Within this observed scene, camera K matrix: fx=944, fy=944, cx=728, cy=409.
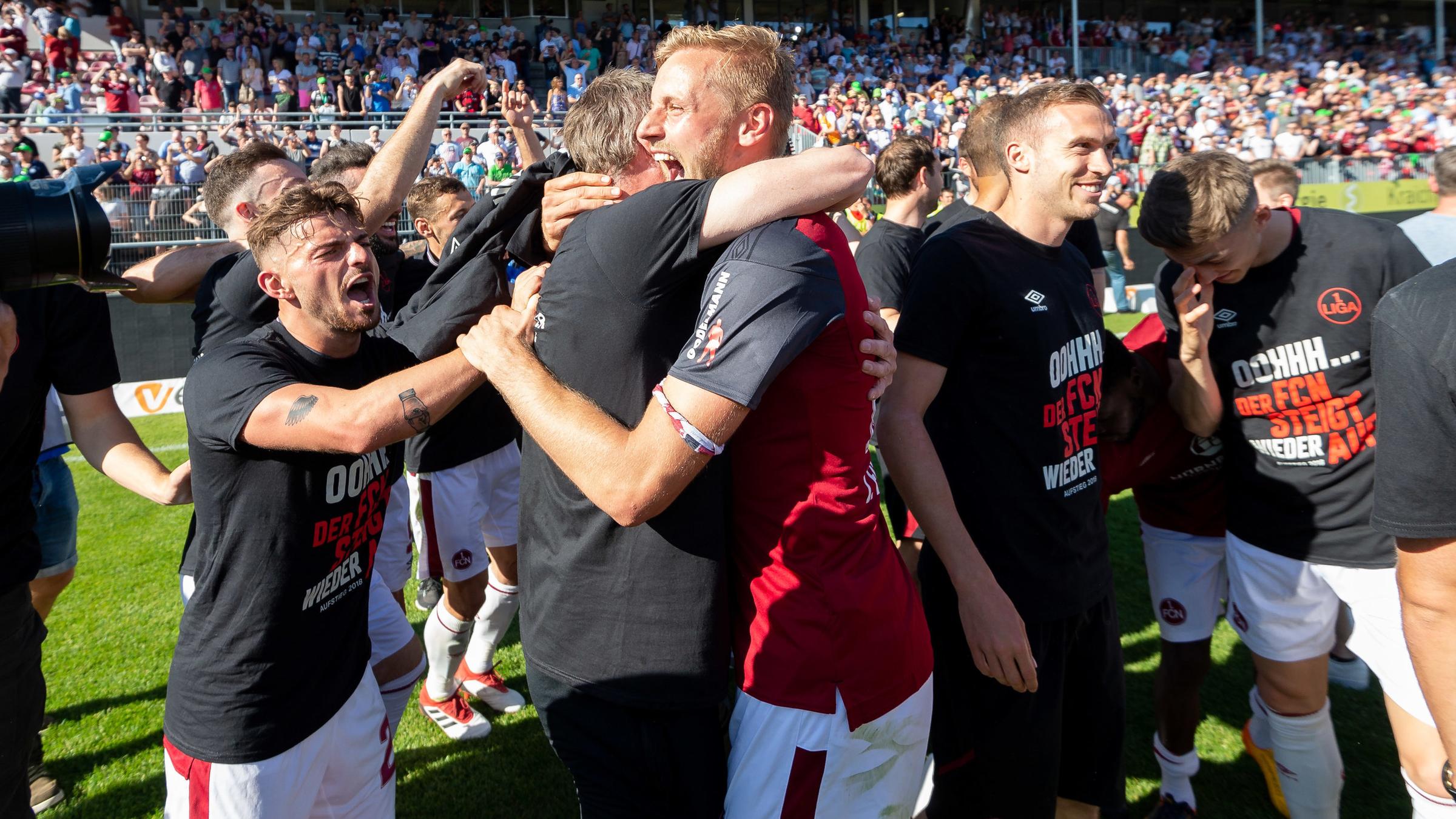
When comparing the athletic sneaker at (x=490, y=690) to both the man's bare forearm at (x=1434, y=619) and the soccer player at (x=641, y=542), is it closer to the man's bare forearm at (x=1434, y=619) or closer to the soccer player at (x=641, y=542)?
the soccer player at (x=641, y=542)

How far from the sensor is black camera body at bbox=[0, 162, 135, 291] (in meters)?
1.56

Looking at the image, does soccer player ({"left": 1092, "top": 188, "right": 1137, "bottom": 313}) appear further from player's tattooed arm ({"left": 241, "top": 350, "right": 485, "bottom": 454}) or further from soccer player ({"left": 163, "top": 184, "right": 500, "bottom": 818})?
player's tattooed arm ({"left": 241, "top": 350, "right": 485, "bottom": 454})

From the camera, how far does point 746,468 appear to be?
76.1 inches

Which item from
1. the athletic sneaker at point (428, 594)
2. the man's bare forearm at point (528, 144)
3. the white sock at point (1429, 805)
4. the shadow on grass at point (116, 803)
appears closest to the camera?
the white sock at point (1429, 805)

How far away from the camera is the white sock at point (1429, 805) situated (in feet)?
8.50

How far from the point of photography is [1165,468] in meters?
3.45

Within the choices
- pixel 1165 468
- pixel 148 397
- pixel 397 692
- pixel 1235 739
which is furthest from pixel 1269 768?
pixel 148 397

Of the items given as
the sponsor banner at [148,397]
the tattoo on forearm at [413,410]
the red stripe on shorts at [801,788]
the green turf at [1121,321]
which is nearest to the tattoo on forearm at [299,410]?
the tattoo on forearm at [413,410]

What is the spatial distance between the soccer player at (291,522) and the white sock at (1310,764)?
2.78 metres

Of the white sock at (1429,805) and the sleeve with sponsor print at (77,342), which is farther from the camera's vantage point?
the sleeve with sponsor print at (77,342)

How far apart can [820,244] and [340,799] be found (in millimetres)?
2030

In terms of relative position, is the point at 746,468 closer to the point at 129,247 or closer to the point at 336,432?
the point at 336,432

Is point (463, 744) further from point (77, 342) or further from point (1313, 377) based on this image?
point (1313, 377)

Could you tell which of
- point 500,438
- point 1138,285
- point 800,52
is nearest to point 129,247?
point 500,438
